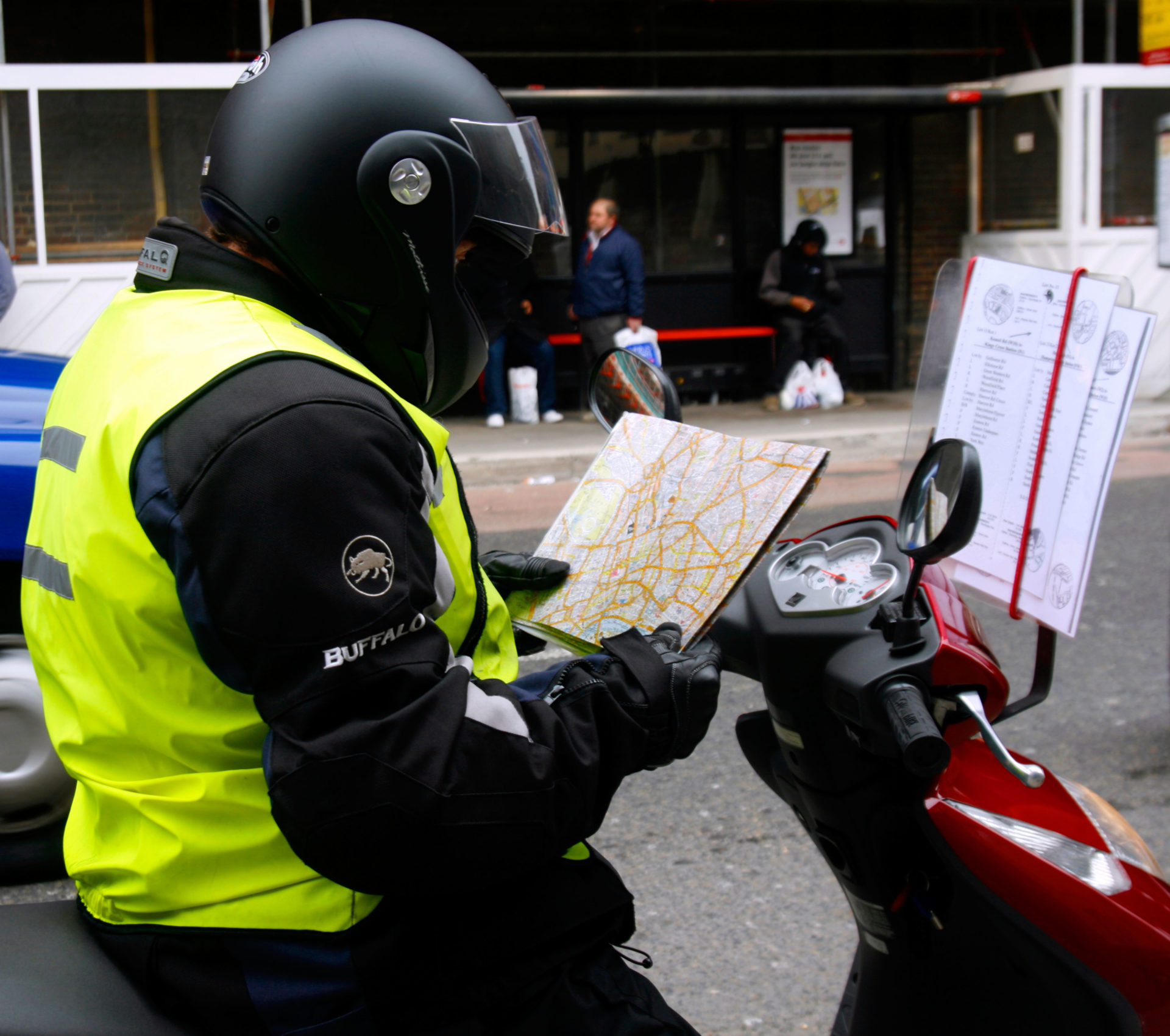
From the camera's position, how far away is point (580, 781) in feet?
4.12

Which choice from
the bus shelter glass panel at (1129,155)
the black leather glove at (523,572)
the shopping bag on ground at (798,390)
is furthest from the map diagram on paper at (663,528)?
the bus shelter glass panel at (1129,155)

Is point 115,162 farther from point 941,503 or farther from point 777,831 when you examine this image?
point 941,503

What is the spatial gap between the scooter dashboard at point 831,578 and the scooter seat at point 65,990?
2.87 feet

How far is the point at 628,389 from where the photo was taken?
1899 millimetres

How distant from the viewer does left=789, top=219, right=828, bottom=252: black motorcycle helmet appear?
38.4ft

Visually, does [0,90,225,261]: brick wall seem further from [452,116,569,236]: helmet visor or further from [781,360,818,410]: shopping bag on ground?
[452,116,569,236]: helmet visor

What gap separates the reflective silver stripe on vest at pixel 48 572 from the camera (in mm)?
1248

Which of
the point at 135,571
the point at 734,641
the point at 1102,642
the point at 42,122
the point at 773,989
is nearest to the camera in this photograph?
the point at 135,571

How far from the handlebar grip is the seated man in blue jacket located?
30.6ft

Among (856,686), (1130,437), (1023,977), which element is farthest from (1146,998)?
(1130,437)

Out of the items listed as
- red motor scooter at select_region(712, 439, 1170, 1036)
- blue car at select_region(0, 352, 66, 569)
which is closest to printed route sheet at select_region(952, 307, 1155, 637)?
red motor scooter at select_region(712, 439, 1170, 1036)

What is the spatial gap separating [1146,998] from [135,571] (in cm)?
128

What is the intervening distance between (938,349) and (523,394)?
9.58m

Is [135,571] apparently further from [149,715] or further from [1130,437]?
[1130,437]
